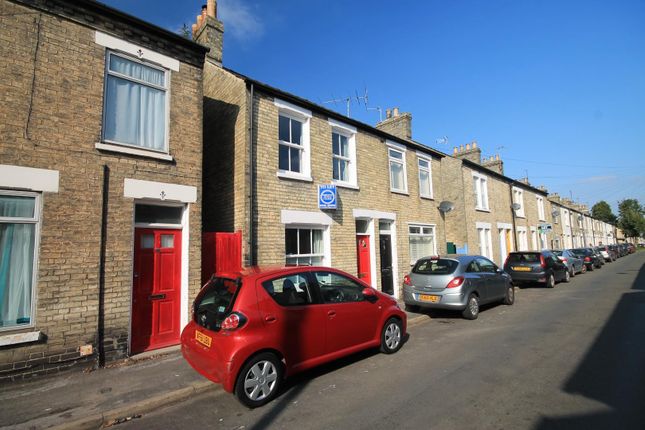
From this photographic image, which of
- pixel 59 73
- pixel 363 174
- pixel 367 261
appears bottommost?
pixel 367 261

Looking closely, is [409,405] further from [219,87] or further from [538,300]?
[538,300]

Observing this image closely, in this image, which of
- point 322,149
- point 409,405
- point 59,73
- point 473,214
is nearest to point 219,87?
point 322,149

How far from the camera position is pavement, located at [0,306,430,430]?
3.99 m

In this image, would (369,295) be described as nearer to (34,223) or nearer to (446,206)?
(34,223)

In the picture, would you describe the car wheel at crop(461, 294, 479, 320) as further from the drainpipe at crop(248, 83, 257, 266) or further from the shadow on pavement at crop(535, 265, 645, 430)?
the drainpipe at crop(248, 83, 257, 266)

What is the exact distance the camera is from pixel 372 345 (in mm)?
5742

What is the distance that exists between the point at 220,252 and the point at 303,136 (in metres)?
4.09

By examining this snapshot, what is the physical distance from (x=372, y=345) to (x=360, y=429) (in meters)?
2.20

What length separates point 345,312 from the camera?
5332 mm

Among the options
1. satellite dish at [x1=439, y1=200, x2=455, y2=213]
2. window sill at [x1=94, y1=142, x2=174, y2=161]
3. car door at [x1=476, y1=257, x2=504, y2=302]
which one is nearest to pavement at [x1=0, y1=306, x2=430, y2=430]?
window sill at [x1=94, y1=142, x2=174, y2=161]

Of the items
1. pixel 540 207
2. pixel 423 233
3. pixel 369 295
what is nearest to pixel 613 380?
pixel 369 295

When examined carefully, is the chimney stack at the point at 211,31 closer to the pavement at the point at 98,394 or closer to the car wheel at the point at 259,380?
the pavement at the point at 98,394

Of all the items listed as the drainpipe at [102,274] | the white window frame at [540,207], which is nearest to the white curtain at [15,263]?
the drainpipe at [102,274]

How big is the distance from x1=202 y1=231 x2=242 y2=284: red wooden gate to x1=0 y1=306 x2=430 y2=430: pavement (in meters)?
2.22
